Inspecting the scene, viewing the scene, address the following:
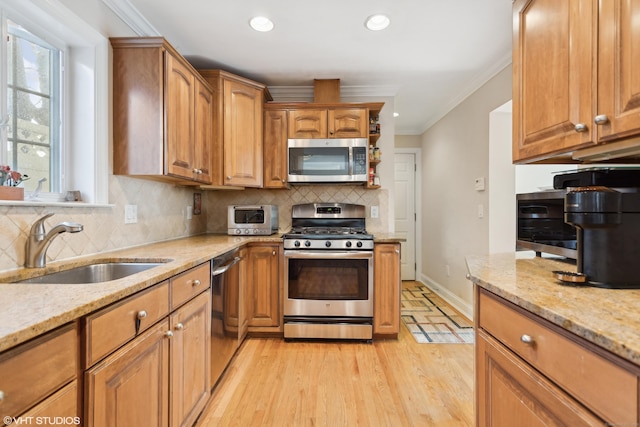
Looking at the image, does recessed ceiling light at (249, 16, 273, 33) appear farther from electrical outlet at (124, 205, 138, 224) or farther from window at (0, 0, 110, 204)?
electrical outlet at (124, 205, 138, 224)

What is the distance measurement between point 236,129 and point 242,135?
72mm

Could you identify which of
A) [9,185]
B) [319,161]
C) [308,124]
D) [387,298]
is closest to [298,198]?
[319,161]

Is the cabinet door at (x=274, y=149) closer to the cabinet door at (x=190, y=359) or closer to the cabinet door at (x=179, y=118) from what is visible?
the cabinet door at (x=179, y=118)

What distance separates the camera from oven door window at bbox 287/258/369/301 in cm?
257

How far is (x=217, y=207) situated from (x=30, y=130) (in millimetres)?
1830

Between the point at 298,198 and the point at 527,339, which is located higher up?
the point at 298,198

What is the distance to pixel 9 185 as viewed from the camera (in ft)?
→ 4.17

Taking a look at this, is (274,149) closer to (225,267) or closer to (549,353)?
(225,267)

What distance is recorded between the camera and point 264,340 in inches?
104

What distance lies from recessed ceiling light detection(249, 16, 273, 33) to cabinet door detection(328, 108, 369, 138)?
935mm

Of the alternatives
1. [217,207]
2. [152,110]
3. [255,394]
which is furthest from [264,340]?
[152,110]

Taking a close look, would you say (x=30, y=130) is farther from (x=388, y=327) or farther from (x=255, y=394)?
(x=388, y=327)

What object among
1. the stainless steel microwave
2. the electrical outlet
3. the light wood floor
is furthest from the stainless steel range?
the electrical outlet

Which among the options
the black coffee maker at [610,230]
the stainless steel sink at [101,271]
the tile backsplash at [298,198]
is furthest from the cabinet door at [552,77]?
the tile backsplash at [298,198]
